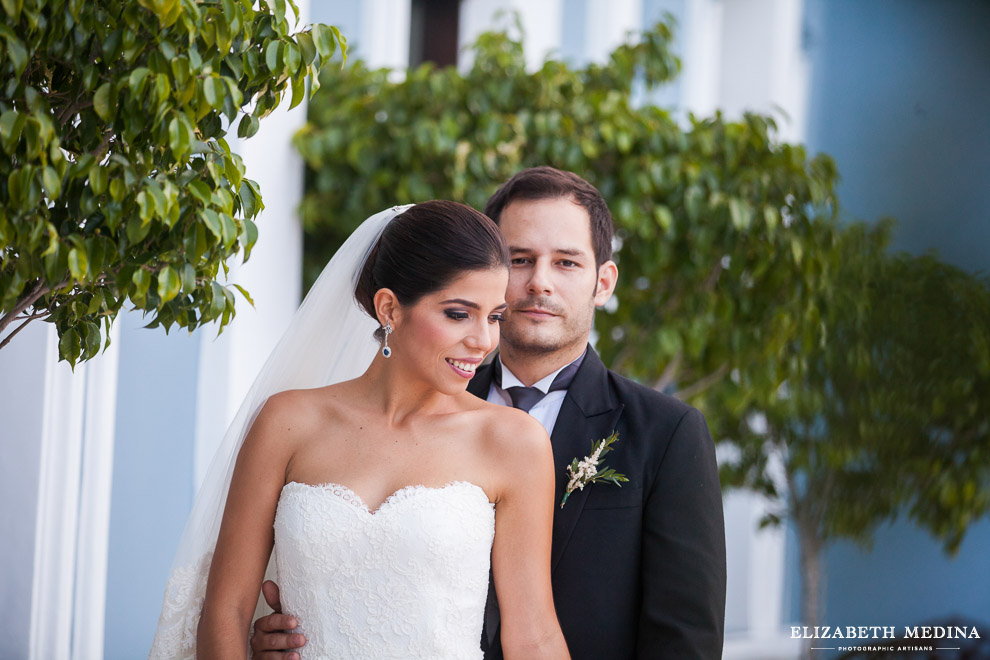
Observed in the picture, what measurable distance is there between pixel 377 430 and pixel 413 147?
234 cm

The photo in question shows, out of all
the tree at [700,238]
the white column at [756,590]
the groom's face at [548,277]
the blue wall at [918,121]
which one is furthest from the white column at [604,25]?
the groom's face at [548,277]

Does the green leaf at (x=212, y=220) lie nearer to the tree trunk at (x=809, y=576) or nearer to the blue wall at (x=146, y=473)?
the blue wall at (x=146, y=473)

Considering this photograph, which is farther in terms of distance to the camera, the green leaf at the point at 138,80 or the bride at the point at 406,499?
the bride at the point at 406,499

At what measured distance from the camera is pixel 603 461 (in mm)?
2100

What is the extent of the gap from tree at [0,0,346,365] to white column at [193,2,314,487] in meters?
1.47

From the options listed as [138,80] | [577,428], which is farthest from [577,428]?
[138,80]

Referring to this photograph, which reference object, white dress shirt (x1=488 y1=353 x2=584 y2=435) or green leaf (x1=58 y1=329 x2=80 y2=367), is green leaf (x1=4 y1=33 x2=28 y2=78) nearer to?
green leaf (x1=58 y1=329 x2=80 y2=367)

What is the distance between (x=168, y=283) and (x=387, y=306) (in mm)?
596

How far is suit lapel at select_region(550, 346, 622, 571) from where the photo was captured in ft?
6.76

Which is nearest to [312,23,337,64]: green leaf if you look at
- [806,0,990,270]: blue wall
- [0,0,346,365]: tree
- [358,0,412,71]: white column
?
[0,0,346,365]: tree

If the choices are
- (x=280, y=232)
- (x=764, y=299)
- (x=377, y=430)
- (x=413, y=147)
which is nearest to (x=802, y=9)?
(x=764, y=299)

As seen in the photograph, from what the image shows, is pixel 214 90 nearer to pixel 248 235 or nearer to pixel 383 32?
pixel 248 235

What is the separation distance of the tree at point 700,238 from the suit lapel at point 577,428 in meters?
1.84

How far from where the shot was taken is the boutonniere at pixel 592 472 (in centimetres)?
202
